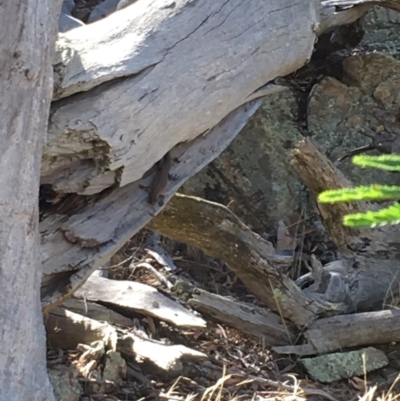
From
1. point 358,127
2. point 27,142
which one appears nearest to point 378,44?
point 358,127

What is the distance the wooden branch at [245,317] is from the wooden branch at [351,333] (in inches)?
5.2

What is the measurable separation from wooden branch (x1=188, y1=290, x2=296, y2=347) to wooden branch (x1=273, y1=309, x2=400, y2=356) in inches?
5.2

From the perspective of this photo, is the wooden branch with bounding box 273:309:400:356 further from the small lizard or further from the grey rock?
the small lizard

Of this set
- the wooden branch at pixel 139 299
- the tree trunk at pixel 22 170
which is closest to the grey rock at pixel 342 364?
the wooden branch at pixel 139 299

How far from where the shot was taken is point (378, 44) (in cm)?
502

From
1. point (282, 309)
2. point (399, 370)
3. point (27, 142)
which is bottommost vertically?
point (399, 370)

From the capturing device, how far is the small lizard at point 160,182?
2.90 metres

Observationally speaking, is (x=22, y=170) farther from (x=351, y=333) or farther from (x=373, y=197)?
(x=351, y=333)

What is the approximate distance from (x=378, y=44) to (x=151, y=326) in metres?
2.67

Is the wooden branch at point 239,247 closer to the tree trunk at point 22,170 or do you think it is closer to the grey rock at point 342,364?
the grey rock at point 342,364

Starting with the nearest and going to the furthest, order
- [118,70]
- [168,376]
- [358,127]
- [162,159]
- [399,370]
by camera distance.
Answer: [118,70] < [162,159] < [168,376] < [399,370] < [358,127]

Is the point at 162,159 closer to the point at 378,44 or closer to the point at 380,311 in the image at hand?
the point at 380,311

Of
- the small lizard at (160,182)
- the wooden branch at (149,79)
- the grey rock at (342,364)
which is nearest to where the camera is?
the wooden branch at (149,79)

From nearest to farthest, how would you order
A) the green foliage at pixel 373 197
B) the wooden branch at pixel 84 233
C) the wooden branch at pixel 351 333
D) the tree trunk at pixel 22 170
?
the green foliage at pixel 373 197 < the tree trunk at pixel 22 170 < the wooden branch at pixel 84 233 < the wooden branch at pixel 351 333
